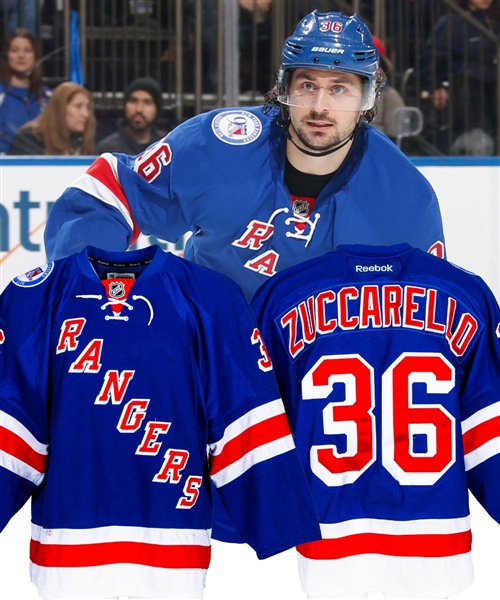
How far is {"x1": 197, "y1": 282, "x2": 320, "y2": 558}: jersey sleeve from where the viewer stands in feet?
6.42

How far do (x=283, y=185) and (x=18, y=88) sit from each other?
2167mm

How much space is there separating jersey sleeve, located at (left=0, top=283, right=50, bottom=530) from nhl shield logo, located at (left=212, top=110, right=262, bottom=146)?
0.67 m

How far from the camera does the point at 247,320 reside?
2.00m

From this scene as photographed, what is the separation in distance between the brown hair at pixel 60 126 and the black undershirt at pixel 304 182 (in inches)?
78.4

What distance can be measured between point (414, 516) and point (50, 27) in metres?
2.79

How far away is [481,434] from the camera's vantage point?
2.13 metres

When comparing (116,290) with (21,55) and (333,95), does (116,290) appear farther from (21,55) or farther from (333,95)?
(21,55)

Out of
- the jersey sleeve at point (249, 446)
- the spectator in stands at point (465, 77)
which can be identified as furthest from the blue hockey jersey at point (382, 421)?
the spectator in stands at point (465, 77)

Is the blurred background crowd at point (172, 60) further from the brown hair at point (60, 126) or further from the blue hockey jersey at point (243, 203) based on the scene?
the blue hockey jersey at point (243, 203)

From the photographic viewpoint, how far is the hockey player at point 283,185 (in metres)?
2.36

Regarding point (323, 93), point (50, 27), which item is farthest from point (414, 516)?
point (50, 27)

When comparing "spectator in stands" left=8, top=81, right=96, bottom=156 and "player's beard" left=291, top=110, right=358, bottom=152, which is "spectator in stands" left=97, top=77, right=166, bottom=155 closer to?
"spectator in stands" left=8, top=81, right=96, bottom=156

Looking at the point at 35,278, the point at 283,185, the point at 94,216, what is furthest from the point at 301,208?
the point at 35,278

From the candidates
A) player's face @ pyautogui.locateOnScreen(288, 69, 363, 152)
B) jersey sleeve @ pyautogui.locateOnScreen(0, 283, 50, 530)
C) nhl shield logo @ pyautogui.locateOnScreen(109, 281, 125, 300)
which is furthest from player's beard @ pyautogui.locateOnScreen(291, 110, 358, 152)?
jersey sleeve @ pyautogui.locateOnScreen(0, 283, 50, 530)
